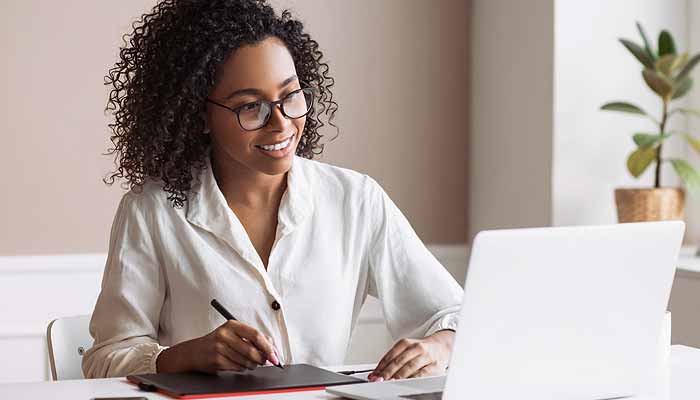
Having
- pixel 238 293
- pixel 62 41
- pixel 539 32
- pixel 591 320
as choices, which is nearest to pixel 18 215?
pixel 62 41

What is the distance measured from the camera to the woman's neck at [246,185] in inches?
79.4

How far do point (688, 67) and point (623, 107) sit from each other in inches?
8.6

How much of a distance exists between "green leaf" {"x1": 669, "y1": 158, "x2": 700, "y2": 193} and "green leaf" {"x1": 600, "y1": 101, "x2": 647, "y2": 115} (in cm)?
19

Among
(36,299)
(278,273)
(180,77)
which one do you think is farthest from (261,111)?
(36,299)

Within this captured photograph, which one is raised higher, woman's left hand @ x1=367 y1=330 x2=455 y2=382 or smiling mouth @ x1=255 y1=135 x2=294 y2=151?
smiling mouth @ x1=255 y1=135 x2=294 y2=151

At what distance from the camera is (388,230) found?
6.84 ft

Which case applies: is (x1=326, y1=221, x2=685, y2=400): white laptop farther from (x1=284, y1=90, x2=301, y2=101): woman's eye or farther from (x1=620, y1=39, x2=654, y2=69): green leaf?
(x1=620, y1=39, x2=654, y2=69): green leaf

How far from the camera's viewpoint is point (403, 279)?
2061 millimetres

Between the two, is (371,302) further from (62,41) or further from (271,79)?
(271,79)

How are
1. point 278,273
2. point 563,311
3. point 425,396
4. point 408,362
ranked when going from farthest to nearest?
point 278,273
point 408,362
point 425,396
point 563,311

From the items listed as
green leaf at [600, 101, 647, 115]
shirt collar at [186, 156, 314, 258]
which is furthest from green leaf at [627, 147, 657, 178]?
shirt collar at [186, 156, 314, 258]

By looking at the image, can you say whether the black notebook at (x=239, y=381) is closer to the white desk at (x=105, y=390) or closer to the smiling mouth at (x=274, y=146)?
the white desk at (x=105, y=390)

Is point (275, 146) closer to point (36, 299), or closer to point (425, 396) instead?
point (425, 396)

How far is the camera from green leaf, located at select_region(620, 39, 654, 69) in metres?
3.21
